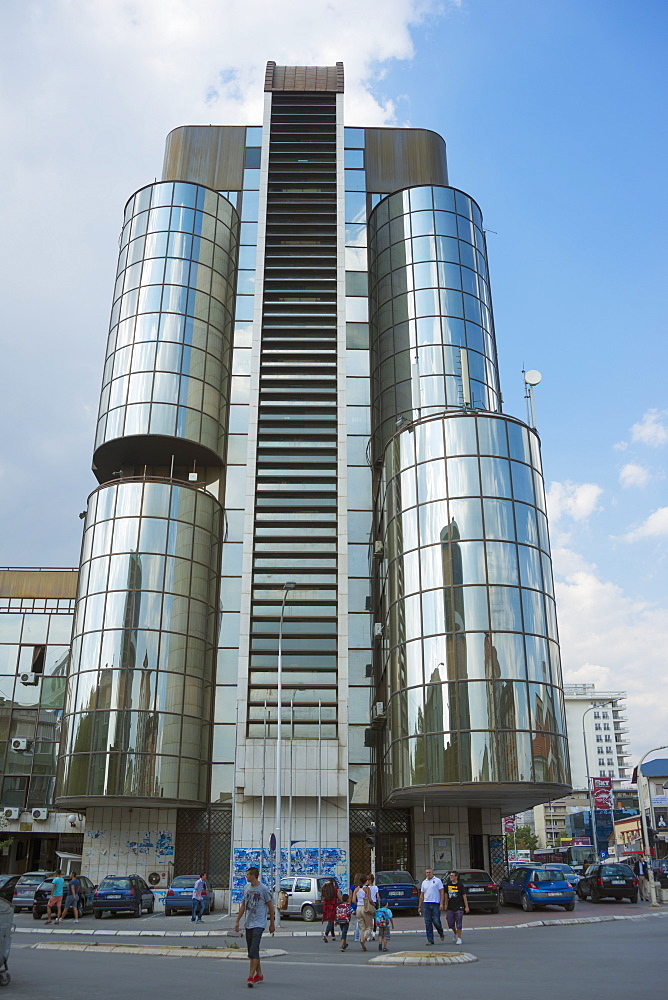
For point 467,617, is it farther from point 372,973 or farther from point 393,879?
point 372,973

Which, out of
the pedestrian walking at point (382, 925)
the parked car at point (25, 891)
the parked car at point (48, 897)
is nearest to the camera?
the pedestrian walking at point (382, 925)

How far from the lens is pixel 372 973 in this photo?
14438mm

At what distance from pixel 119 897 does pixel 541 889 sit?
14598mm

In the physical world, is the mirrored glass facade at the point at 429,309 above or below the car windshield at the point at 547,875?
above

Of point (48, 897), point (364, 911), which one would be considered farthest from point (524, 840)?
point (364, 911)

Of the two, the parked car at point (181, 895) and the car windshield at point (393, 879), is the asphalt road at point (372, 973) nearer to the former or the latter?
the car windshield at point (393, 879)

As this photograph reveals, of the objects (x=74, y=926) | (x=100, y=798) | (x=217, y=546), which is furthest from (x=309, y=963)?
(x=217, y=546)

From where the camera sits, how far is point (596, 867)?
36375 millimetres

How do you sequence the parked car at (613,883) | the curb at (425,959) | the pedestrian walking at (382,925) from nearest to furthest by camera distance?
the curb at (425,959), the pedestrian walking at (382,925), the parked car at (613,883)

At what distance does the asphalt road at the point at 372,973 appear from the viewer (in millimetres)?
11547

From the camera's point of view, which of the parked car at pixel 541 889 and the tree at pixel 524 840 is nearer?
the parked car at pixel 541 889

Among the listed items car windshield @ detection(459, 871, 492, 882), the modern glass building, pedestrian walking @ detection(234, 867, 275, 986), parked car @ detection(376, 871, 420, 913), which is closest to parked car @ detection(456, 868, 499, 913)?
car windshield @ detection(459, 871, 492, 882)

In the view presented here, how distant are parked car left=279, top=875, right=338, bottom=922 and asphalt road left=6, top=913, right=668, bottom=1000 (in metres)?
A: 8.90

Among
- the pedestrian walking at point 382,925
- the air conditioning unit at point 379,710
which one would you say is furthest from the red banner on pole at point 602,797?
the pedestrian walking at point 382,925
